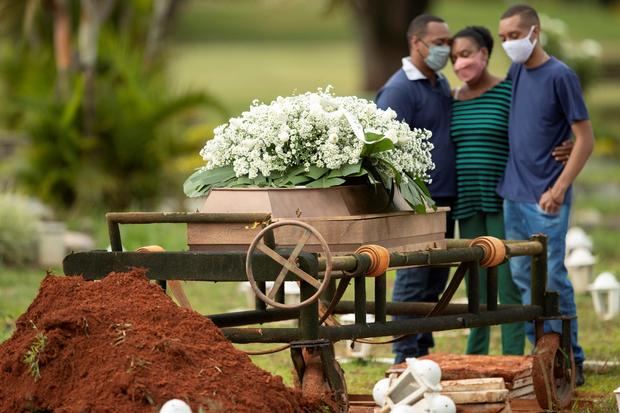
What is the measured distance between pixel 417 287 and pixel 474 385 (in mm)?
1831

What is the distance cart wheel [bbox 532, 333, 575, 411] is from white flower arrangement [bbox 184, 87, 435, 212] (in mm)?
926

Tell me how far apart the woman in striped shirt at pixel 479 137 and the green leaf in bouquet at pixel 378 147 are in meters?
1.71

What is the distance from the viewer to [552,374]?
20.4 feet

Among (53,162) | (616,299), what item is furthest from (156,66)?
(616,299)

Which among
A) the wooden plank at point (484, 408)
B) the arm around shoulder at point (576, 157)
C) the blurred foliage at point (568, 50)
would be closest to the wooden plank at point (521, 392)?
the wooden plank at point (484, 408)

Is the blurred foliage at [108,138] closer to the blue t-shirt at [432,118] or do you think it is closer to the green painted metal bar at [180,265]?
the blue t-shirt at [432,118]

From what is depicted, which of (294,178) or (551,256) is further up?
(294,178)

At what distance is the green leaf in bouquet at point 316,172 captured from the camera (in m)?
5.75

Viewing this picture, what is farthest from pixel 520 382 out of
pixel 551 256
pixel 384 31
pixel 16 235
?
pixel 384 31

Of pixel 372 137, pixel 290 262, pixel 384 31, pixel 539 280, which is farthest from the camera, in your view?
pixel 384 31

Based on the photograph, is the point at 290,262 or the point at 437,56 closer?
the point at 290,262

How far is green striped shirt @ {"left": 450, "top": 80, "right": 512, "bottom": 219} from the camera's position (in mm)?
7387

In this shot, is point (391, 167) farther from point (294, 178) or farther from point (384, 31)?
point (384, 31)

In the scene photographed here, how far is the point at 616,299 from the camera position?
914cm
